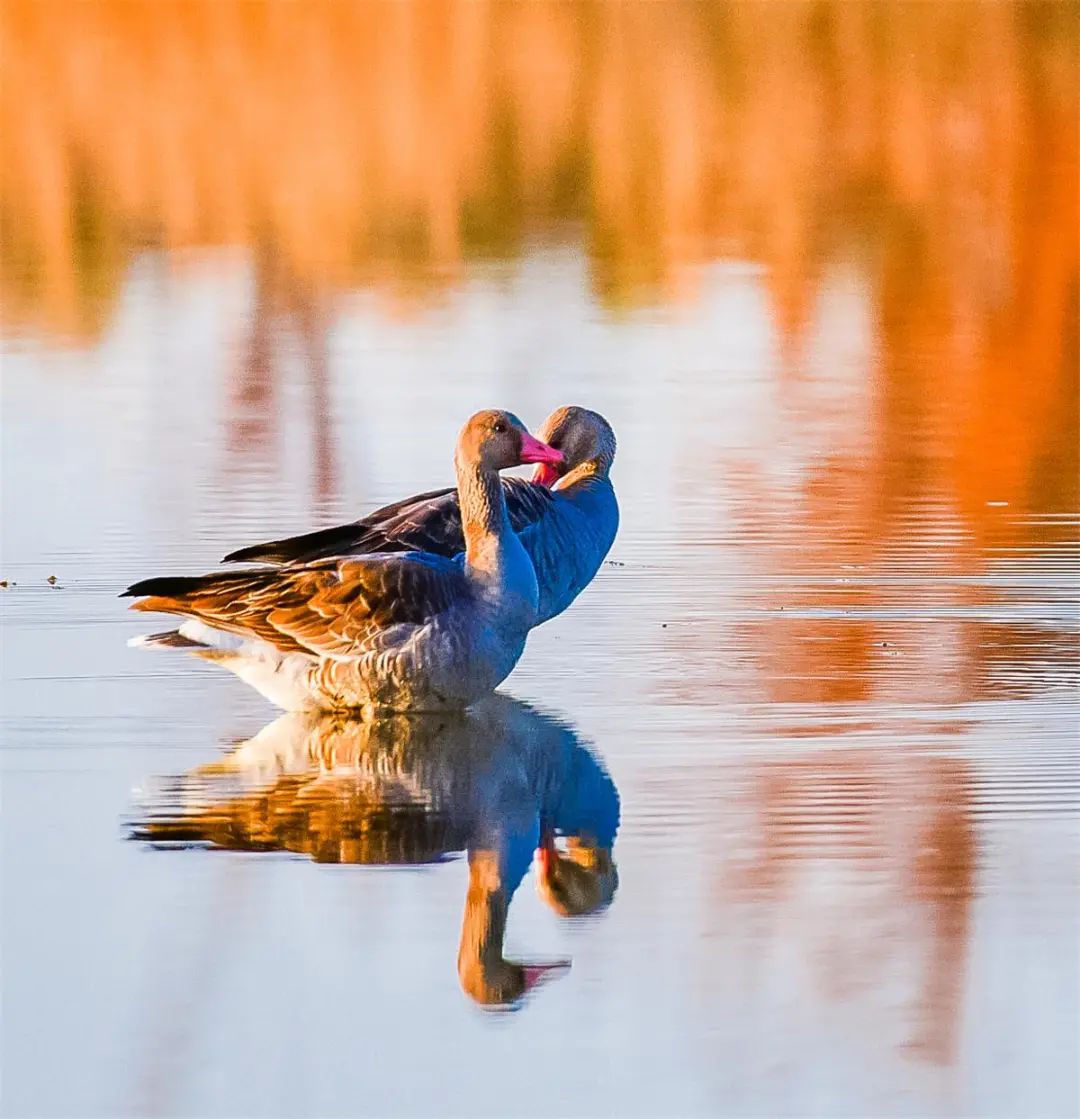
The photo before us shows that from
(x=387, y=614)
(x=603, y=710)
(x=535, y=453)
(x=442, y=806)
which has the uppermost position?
(x=535, y=453)

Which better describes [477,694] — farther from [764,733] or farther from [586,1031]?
[586,1031]

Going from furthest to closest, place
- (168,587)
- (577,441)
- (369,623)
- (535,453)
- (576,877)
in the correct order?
(577,441)
(535,453)
(168,587)
(369,623)
(576,877)

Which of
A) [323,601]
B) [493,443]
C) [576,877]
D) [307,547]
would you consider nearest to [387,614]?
[323,601]

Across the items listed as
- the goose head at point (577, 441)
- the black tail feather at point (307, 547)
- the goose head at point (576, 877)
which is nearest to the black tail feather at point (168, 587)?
the black tail feather at point (307, 547)

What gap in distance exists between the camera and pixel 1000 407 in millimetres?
17125

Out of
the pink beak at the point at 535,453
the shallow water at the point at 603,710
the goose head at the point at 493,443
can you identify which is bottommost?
the shallow water at the point at 603,710

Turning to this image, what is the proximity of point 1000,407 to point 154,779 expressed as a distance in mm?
Answer: 9247

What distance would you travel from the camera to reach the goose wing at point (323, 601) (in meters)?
9.80

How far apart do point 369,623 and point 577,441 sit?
301 centimetres

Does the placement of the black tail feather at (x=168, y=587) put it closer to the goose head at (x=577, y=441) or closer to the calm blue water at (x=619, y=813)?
the calm blue water at (x=619, y=813)

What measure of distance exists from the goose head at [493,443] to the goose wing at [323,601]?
487 mm

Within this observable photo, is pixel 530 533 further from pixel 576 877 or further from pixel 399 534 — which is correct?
pixel 576 877

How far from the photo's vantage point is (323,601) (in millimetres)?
9906

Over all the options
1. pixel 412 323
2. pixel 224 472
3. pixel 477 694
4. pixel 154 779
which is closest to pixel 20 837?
pixel 154 779
